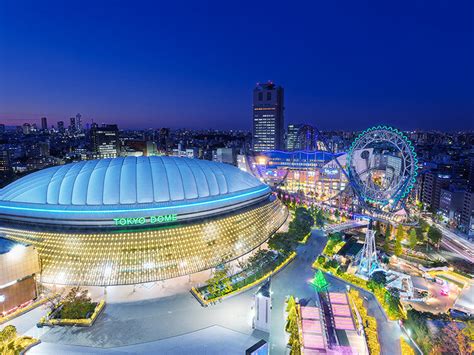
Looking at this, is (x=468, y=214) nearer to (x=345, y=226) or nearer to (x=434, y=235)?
(x=434, y=235)

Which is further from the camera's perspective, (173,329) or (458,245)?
(458,245)

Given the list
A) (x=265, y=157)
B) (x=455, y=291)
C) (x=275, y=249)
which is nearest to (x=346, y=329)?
(x=275, y=249)

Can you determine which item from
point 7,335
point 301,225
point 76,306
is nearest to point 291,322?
point 76,306

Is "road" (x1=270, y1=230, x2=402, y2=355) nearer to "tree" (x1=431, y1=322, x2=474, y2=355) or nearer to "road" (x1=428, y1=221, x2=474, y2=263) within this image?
"tree" (x1=431, y1=322, x2=474, y2=355)

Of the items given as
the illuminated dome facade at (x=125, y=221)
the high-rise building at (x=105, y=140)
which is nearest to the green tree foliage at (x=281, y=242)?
the illuminated dome facade at (x=125, y=221)

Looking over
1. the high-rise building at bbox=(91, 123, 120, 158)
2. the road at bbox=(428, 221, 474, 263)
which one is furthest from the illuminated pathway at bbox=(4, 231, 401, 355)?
the high-rise building at bbox=(91, 123, 120, 158)
